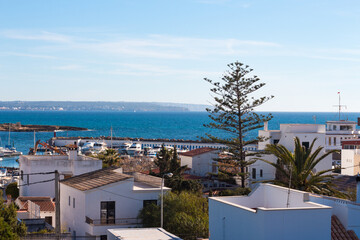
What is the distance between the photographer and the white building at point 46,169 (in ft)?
109

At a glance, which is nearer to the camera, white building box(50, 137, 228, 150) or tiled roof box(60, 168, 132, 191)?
tiled roof box(60, 168, 132, 191)

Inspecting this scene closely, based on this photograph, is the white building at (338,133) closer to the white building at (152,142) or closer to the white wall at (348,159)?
the white building at (152,142)

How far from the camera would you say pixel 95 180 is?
26781 mm

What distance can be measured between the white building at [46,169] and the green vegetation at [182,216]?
366 inches

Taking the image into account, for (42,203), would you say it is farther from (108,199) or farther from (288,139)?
(288,139)

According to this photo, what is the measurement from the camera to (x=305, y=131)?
131 ft

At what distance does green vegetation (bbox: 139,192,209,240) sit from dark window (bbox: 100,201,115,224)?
1246 mm

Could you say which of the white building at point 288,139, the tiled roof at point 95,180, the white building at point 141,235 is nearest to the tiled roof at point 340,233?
the white building at point 141,235

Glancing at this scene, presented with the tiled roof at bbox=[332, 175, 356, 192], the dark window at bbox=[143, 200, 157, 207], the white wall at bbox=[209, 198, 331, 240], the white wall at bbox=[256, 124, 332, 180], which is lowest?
the dark window at bbox=[143, 200, 157, 207]

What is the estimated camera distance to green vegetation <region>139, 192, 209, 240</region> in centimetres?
2319

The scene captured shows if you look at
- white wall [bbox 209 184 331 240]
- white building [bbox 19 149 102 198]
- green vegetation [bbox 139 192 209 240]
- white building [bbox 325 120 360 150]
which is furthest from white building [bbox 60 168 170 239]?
white building [bbox 325 120 360 150]

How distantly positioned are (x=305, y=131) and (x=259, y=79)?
5561 millimetres

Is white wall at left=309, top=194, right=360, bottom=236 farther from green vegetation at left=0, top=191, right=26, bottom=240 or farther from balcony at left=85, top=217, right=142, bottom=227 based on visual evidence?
balcony at left=85, top=217, right=142, bottom=227

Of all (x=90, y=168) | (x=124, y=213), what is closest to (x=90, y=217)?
(x=124, y=213)
